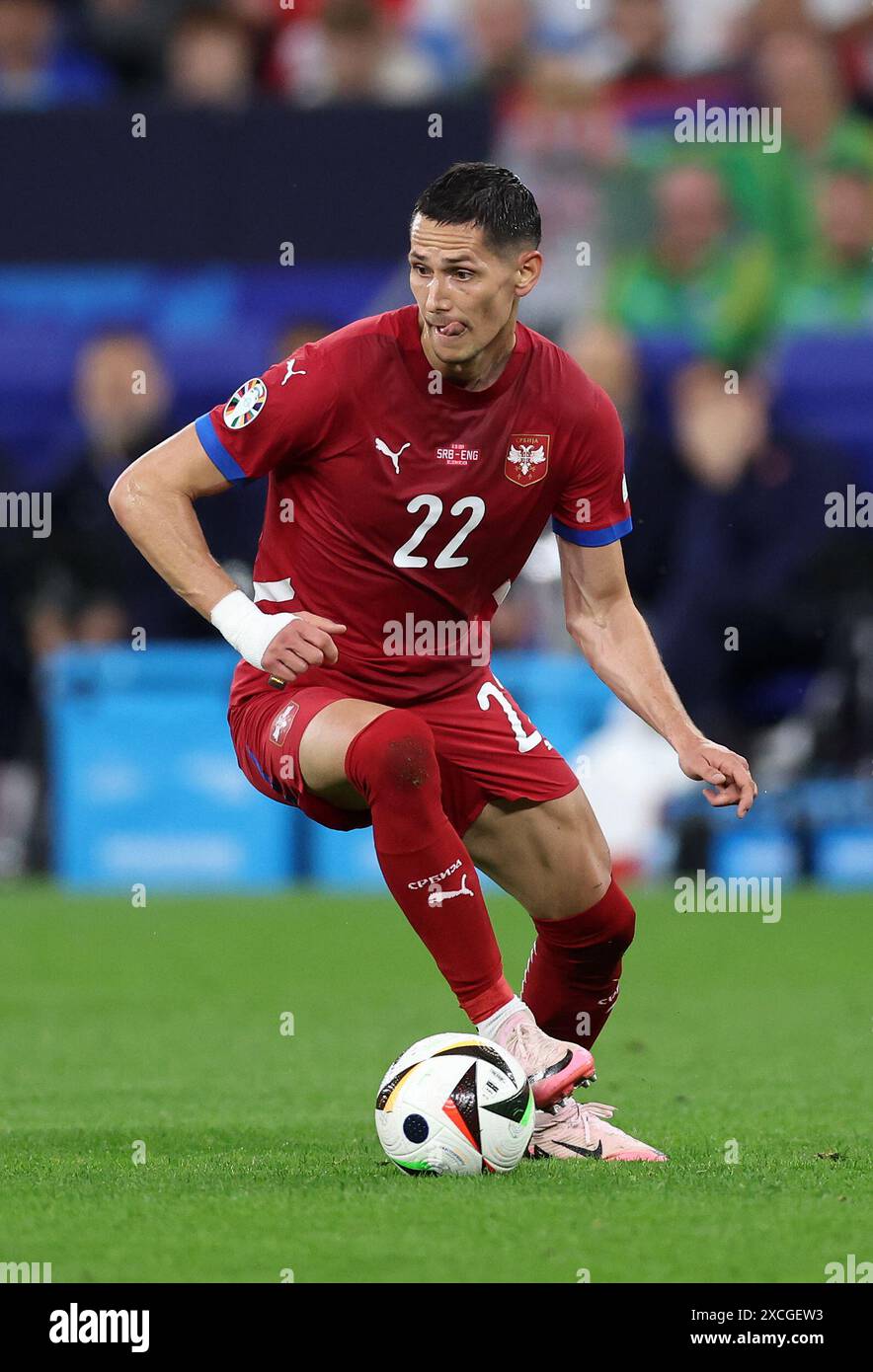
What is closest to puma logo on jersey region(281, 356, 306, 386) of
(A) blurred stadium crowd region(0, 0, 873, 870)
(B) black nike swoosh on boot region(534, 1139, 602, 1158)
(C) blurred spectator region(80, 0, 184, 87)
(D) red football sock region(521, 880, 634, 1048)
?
(D) red football sock region(521, 880, 634, 1048)

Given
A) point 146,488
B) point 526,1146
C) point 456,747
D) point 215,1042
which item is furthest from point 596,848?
point 215,1042

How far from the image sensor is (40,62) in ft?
52.4

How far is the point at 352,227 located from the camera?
13.9 meters

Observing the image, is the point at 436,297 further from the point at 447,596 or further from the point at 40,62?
the point at 40,62

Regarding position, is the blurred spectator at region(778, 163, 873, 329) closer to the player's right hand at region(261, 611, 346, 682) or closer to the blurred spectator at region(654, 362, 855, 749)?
the blurred spectator at region(654, 362, 855, 749)

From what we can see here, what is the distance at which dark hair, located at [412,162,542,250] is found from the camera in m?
5.32

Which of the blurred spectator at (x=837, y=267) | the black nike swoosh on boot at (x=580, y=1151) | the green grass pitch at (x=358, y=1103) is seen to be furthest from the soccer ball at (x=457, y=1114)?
the blurred spectator at (x=837, y=267)

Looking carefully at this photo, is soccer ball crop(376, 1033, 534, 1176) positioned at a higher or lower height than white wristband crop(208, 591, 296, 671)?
lower

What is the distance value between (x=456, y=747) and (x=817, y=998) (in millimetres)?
3525

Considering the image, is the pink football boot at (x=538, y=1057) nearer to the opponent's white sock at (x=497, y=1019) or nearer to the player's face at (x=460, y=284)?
the opponent's white sock at (x=497, y=1019)

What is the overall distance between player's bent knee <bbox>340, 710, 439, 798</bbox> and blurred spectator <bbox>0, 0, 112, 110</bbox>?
1102cm

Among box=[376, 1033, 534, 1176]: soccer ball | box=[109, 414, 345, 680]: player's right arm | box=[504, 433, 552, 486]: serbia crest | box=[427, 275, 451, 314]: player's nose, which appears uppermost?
box=[427, 275, 451, 314]: player's nose

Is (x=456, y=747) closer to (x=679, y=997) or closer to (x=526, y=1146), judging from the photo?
(x=526, y=1146)

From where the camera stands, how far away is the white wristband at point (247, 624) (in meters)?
5.16
